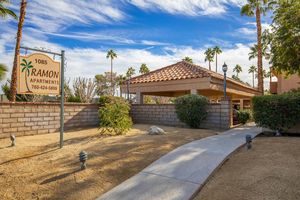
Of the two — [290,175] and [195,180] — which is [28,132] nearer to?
[195,180]

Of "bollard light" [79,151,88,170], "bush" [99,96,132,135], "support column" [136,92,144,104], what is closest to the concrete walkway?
"bollard light" [79,151,88,170]

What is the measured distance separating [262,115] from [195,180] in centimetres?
672

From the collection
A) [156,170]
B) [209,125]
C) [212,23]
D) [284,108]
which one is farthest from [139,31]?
[156,170]

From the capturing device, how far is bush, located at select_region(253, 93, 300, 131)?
9320mm

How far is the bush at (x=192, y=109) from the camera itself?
11766 mm

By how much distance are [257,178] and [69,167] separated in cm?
417

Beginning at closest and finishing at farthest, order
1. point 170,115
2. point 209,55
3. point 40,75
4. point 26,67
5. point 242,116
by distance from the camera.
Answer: point 26,67, point 40,75, point 170,115, point 242,116, point 209,55

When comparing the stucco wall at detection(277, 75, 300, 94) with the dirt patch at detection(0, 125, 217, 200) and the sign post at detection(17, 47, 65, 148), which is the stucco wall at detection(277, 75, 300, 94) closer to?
the dirt patch at detection(0, 125, 217, 200)

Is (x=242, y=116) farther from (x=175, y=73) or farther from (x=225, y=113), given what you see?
(x=175, y=73)

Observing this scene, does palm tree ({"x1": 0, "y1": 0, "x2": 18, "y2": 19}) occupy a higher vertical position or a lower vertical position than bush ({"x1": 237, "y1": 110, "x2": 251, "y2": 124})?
higher

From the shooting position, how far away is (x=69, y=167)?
5281 mm

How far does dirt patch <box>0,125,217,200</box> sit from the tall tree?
7853mm

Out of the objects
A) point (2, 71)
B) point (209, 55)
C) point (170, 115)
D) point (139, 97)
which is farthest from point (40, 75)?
point (209, 55)

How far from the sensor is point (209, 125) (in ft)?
40.3
